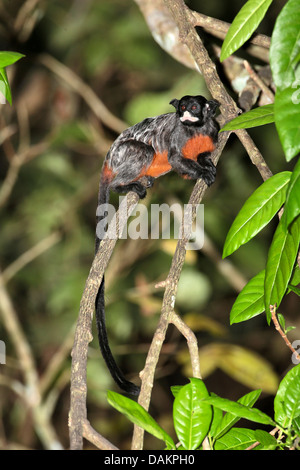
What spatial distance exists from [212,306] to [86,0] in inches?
87.0

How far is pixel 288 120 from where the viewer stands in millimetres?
675

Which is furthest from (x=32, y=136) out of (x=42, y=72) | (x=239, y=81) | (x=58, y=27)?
(x=239, y=81)

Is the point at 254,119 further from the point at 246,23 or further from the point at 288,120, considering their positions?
the point at 288,120

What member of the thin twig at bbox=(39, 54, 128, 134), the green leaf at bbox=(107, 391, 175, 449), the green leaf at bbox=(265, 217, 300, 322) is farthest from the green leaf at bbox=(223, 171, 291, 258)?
the thin twig at bbox=(39, 54, 128, 134)

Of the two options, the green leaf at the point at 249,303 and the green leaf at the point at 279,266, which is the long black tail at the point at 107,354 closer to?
the green leaf at the point at 249,303

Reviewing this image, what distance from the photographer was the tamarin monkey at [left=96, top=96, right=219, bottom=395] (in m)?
1.45

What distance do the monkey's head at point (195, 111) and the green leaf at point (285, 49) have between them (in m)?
0.70

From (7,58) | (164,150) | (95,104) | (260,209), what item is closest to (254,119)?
(260,209)

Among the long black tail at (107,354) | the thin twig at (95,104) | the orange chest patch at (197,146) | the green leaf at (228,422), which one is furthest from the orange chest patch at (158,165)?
the thin twig at (95,104)

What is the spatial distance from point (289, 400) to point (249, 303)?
20cm

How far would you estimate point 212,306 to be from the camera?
3859 millimetres

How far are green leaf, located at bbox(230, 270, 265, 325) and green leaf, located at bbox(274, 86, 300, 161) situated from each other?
1.32ft

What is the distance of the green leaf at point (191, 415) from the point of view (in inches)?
31.9
